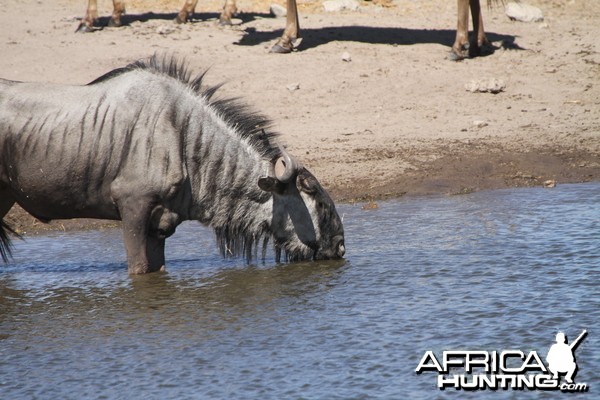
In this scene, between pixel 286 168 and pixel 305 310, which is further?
pixel 286 168

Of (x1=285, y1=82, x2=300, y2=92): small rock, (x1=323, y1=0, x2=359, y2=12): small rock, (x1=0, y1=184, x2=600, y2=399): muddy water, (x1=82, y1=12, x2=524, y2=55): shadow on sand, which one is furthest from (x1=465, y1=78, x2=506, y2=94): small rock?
(x1=323, y1=0, x2=359, y2=12): small rock

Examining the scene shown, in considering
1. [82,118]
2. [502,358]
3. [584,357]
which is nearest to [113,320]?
[82,118]

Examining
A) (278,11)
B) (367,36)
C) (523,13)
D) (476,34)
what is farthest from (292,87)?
→ (523,13)

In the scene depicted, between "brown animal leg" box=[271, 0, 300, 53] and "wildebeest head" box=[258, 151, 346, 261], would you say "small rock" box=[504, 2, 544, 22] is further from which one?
"wildebeest head" box=[258, 151, 346, 261]

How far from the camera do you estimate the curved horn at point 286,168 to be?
7902 millimetres

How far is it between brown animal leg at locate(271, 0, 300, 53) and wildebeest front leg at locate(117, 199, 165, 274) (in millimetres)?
7591

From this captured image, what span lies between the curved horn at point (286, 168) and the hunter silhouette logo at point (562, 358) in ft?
8.31

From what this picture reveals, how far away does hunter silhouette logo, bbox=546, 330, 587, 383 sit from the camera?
225 inches

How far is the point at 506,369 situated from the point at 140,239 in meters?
3.12

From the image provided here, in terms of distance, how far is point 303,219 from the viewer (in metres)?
8.23

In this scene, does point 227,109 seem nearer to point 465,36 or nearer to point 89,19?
point 465,36

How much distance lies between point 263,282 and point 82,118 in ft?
5.90

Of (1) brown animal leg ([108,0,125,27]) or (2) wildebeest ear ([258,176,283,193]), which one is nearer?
(2) wildebeest ear ([258,176,283,193])

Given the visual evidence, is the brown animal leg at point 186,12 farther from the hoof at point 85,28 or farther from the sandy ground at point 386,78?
the hoof at point 85,28
